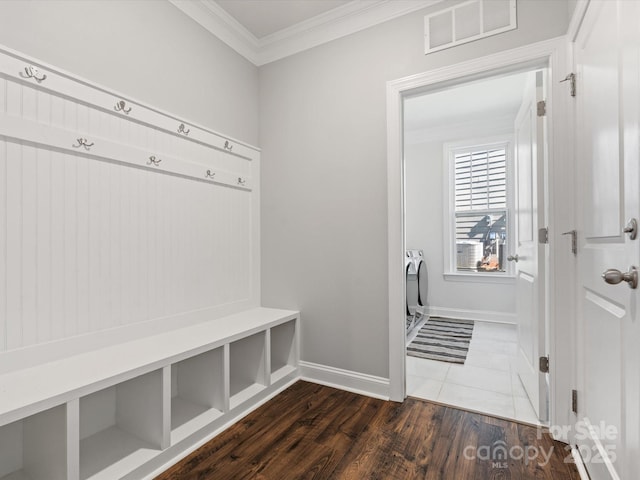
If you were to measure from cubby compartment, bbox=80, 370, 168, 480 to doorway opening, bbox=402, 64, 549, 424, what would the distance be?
156 centimetres

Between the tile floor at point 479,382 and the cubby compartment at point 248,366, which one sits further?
the cubby compartment at point 248,366

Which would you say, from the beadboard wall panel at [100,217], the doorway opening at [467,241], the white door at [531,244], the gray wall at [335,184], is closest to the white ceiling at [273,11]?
the gray wall at [335,184]

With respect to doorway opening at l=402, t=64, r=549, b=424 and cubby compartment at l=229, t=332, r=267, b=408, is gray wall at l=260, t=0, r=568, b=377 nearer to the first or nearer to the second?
cubby compartment at l=229, t=332, r=267, b=408

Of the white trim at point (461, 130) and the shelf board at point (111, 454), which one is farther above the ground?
the white trim at point (461, 130)

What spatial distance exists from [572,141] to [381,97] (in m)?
1.11

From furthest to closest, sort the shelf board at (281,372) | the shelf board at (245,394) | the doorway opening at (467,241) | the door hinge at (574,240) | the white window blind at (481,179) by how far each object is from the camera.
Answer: the white window blind at (481,179) < the doorway opening at (467,241) < the shelf board at (281,372) < the shelf board at (245,394) < the door hinge at (574,240)

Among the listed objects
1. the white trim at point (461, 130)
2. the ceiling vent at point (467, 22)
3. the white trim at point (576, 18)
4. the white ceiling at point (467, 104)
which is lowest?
the white trim at point (576, 18)

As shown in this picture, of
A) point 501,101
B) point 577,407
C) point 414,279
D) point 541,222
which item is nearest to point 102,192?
point 541,222

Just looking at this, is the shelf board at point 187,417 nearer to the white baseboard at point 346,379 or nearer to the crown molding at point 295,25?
the white baseboard at point 346,379

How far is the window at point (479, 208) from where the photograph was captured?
14.3 feet

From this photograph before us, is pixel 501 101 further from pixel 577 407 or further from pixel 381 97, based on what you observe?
pixel 577 407

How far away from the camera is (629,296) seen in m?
1.01

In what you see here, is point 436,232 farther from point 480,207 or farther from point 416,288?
point 416,288

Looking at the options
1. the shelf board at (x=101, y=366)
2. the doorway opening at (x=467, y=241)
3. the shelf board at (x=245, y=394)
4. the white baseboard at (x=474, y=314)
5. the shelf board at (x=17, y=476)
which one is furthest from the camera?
the white baseboard at (x=474, y=314)
